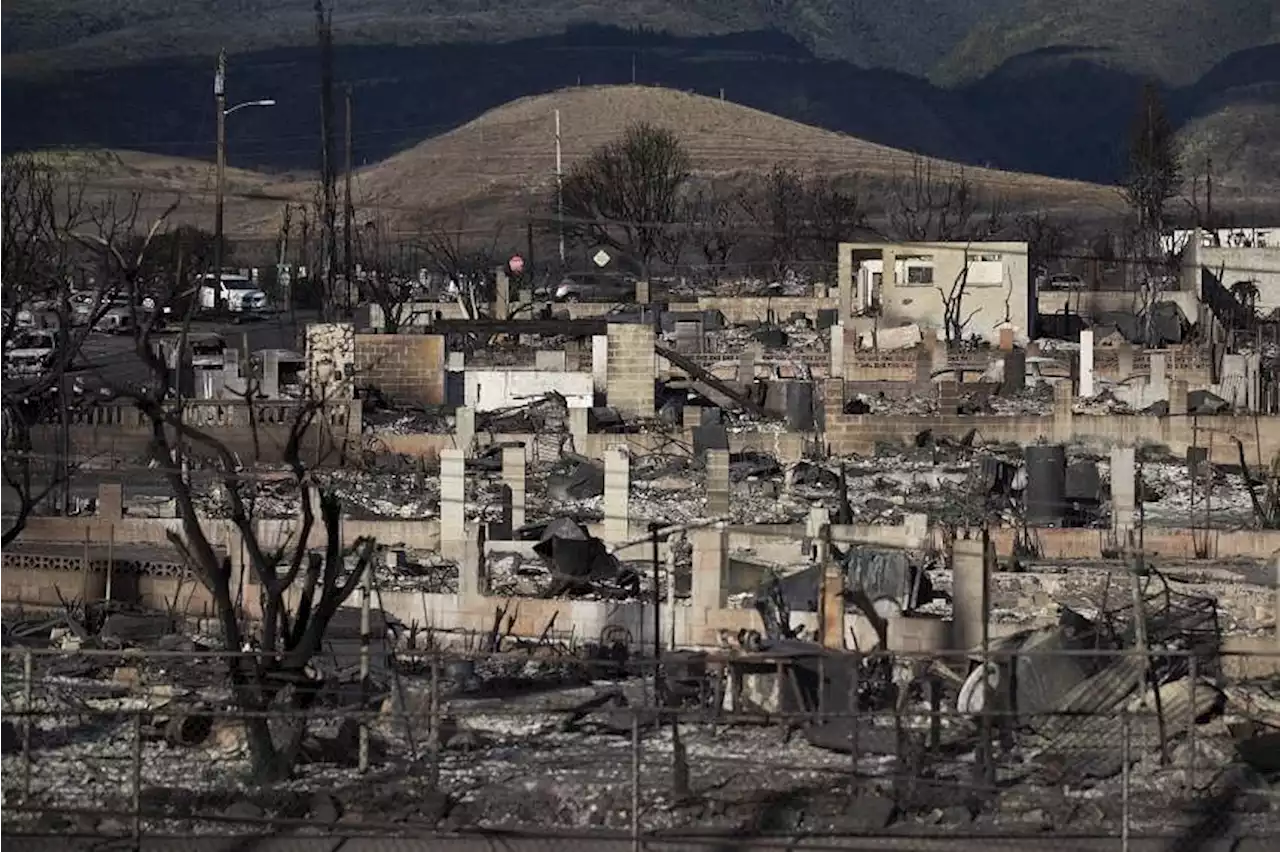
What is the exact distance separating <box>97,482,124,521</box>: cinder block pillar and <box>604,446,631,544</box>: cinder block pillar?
4.50 metres

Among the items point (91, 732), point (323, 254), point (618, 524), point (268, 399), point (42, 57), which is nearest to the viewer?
point (91, 732)

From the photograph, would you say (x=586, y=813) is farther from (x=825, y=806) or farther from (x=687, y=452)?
(x=687, y=452)

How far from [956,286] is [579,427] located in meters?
19.3

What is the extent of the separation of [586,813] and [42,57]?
175 meters

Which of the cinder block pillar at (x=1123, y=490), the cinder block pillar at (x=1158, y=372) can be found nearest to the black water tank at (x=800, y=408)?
the cinder block pillar at (x=1158, y=372)

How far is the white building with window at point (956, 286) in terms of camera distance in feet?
171

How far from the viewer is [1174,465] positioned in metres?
33.0

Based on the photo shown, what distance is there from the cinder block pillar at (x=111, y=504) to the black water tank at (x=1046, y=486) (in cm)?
890

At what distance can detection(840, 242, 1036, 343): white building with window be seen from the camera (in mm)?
52156

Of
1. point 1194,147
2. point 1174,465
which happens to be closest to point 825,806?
point 1174,465

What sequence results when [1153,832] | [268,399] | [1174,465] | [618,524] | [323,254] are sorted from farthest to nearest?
[323,254]
[268,399]
[1174,465]
[618,524]
[1153,832]

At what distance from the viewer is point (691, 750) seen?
16.9 m

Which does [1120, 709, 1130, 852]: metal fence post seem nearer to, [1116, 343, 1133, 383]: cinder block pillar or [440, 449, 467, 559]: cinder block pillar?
[440, 449, 467, 559]: cinder block pillar

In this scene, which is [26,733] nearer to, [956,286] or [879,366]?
[879,366]
